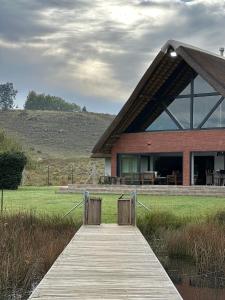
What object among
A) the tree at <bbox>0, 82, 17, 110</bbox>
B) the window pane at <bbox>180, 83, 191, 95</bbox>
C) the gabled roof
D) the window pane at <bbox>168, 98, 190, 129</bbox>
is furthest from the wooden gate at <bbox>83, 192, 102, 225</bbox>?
the tree at <bbox>0, 82, 17, 110</bbox>

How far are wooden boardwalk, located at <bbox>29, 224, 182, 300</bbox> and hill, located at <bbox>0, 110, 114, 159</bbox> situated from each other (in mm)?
49631

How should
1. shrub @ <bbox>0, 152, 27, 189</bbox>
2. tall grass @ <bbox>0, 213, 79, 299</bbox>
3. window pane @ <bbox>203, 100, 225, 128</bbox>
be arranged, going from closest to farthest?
tall grass @ <bbox>0, 213, 79, 299</bbox>, window pane @ <bbox>203, 100, 225, 128</bbox>, shrub @ <bbox>0, 152, 27, 189</bbox>

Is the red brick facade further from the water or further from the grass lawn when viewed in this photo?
the water

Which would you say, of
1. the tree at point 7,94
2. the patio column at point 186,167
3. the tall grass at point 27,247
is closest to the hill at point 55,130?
the patio column at point 186,167

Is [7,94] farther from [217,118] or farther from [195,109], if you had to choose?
[217,118]

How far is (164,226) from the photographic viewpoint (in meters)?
12.3

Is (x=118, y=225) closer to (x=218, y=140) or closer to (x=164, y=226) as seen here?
(x=164, y=226)

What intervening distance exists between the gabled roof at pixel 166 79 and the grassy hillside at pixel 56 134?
24987 mm

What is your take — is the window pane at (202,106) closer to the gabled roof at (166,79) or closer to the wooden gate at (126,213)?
the gabled roof at (166,79)

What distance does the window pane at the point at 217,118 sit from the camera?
23898 millimetres

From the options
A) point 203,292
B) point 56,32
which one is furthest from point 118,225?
point 56,32

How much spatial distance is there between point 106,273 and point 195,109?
58.7 feet

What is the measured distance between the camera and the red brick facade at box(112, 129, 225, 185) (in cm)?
2439

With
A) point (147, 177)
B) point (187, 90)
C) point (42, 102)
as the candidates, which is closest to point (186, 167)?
point (147, 177)
